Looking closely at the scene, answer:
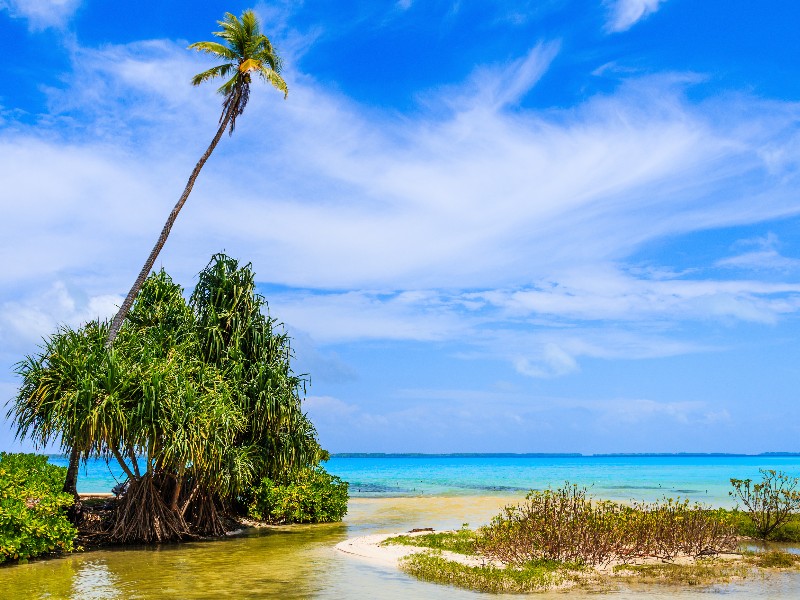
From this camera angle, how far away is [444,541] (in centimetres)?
1916

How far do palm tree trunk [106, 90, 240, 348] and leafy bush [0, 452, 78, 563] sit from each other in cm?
414

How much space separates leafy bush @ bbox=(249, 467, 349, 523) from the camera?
24.7 metres

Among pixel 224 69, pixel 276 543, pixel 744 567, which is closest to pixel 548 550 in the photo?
pixel 744 567

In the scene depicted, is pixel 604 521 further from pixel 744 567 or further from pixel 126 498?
pixel 126 498

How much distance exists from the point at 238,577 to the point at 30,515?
5.08 metres

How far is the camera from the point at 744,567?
51.6 ft

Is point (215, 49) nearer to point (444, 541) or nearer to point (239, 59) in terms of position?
point (239, 59)

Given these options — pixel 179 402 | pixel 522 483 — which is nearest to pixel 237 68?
pixel 179 402

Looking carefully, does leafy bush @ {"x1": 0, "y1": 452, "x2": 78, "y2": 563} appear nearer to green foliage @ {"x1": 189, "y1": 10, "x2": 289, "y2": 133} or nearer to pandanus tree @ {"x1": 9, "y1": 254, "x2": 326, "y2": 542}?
pandanus tree @ {"x1": 9, "y1": 254, "x2": 326, "y2": 542}

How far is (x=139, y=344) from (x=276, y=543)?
6.83 meters

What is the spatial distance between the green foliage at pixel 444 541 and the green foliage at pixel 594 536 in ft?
1.51

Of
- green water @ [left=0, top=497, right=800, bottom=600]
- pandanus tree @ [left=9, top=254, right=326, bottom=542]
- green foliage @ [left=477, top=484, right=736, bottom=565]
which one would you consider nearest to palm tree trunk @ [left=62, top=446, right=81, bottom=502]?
pandanus tree @ [left=9, top=254, right=326, bottom=542]

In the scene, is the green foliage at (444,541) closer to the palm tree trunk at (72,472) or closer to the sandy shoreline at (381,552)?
the sandy shoreline at (381,552)

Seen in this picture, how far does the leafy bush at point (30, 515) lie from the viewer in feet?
50.7
